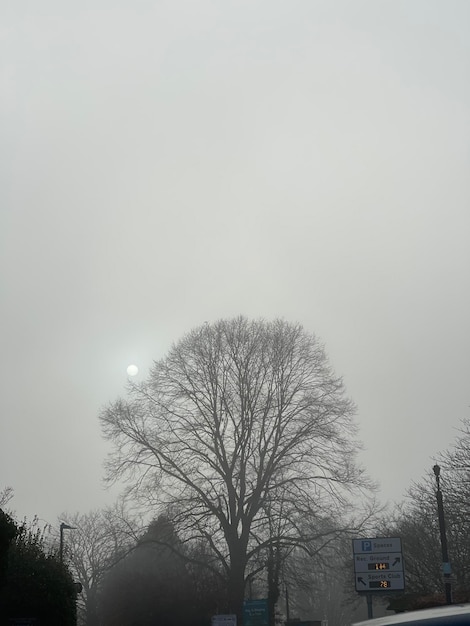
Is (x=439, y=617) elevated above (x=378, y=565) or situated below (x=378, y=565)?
below

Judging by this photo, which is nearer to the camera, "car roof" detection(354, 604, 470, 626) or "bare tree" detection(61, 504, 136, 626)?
"car roof" detection(354, 604, 470, 626)

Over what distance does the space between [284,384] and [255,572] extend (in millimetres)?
9800

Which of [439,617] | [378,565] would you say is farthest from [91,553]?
[439,617]

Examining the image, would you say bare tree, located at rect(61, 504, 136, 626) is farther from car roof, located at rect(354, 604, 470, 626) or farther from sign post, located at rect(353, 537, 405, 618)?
car roof, located at rect(354, 604, 470, 626)

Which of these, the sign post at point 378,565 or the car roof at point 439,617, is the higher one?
the sign post at point 378,565

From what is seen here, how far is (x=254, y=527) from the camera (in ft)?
136

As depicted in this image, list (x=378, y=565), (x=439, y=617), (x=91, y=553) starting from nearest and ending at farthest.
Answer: (x=439, y=617), (x=378, y=565), (x=91, y=553)

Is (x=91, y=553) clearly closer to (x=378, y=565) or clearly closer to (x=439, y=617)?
A: (x=378, y=565)

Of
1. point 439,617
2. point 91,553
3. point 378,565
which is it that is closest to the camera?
point 439,617

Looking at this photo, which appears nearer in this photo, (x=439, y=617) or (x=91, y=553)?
(x=439, y=617)

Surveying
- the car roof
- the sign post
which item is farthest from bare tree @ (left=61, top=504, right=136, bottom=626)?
the car roof

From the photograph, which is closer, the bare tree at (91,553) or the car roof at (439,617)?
the car roof at (439,617)

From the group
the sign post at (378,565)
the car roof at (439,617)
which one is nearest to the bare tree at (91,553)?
the sign post at (378,565)

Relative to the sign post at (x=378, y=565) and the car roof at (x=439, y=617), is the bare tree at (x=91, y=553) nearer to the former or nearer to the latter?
the sign post at (x=378, y=565)
